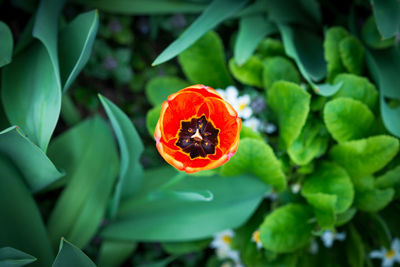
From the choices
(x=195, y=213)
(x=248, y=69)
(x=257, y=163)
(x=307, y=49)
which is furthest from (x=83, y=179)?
(x=307, y=49)

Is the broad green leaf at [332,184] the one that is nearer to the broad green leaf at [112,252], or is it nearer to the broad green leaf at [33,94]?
the broad green leaf at [112,252]

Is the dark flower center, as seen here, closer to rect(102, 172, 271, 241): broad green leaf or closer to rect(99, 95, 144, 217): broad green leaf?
rect(99, 95, 144, 217): broad green leaf

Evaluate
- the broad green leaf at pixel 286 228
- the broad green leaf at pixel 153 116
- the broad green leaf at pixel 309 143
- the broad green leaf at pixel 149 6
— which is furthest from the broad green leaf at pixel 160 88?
the broad green leaf at pixel 286 228

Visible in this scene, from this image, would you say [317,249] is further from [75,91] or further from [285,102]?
[75,91]

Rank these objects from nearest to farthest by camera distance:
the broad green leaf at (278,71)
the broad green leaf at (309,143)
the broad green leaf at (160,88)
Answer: the broad green leaf at (309,143) → the broad green leaf at (278,71) → the broad green leaf at (160,88)

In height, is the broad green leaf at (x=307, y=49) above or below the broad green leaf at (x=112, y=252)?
above

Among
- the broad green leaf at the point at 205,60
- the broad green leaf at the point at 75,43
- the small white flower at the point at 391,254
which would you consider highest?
the broad green leaf at the point at 75,43

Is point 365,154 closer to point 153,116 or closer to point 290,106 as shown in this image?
point 290,106
